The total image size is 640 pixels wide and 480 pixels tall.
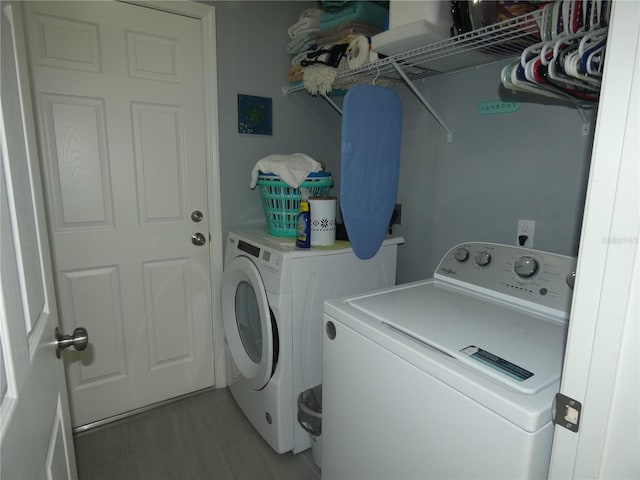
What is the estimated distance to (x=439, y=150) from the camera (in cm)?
186

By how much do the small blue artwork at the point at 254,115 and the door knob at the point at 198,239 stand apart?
26.3 inches

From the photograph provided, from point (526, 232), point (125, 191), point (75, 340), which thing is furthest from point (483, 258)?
point (125, 191)

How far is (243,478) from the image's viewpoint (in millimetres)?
1677

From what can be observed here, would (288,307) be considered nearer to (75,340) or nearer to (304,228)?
(304,228)

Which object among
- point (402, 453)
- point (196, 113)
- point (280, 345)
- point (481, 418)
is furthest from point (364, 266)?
point (196, 113)

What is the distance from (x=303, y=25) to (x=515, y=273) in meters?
1.71

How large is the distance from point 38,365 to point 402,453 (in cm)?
89

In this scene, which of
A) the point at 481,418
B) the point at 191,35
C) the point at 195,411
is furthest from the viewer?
the point at 195,411

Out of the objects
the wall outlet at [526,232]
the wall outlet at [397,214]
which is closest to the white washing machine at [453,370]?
the wall outlet at [526,232]

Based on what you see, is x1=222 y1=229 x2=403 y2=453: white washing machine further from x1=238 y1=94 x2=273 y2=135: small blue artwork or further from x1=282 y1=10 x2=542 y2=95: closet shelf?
x1=282 y1=10 x2=542 y2=95: closet shelf

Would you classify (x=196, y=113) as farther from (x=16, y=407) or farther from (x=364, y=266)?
(x=16, y=407)

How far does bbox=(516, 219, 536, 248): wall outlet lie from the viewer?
150 centimetres

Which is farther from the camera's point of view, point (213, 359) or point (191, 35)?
point (213, 359)

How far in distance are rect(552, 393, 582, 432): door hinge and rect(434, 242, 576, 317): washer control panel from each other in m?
0.58
